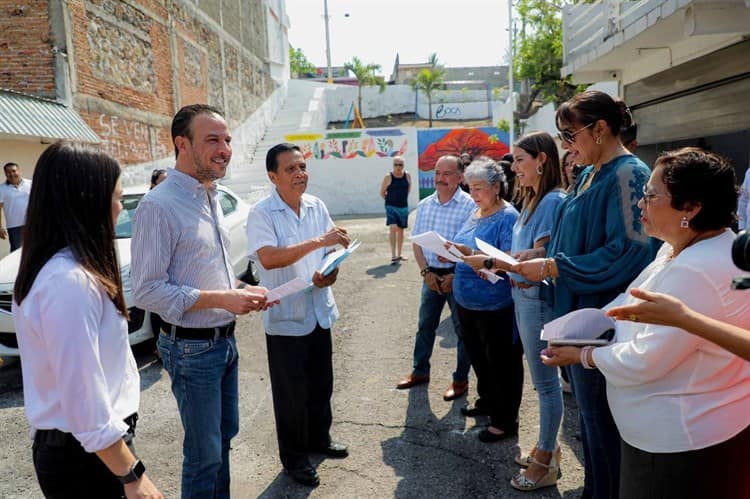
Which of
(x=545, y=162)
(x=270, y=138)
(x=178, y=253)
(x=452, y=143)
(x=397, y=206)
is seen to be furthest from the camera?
(x=270, y=138)

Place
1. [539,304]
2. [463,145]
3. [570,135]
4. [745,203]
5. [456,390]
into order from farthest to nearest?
[463,145], [745,203], [456,390], [539,304], [570,135]

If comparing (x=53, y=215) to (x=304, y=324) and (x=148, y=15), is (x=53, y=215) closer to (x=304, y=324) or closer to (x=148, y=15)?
(x=304, y=324)

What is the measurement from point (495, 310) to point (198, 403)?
84.7 inches

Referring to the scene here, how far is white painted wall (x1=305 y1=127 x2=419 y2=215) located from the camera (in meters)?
20.5

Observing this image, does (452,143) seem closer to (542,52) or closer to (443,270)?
(542,52)

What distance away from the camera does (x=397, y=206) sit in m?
10.4

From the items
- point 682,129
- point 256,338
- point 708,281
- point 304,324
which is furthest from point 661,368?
point 682,129

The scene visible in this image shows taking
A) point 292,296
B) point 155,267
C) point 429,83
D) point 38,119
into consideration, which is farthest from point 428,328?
point 429,83

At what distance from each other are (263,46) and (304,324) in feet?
105

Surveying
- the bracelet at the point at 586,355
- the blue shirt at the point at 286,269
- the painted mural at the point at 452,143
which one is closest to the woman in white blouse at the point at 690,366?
the bracelet at the point at 586,355

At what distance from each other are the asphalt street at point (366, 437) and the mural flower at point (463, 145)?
17.8m

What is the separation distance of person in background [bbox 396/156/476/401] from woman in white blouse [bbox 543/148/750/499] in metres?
2.57

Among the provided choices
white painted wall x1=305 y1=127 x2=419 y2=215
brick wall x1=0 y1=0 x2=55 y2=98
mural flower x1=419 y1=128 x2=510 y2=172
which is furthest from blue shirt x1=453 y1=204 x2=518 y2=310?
mural flower x1=419 y1=128 x2=510 y2=172

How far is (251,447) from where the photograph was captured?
12.8 ft
